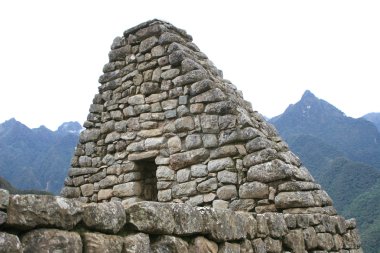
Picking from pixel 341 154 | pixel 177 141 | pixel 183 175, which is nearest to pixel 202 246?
pixel 183 175

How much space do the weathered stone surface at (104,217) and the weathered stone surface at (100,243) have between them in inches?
1.9

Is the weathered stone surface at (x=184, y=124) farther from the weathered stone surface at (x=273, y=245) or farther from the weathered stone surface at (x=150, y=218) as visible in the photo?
the weathered stone surface at (x=150, y=218)

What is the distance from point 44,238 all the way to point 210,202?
12.1 feet

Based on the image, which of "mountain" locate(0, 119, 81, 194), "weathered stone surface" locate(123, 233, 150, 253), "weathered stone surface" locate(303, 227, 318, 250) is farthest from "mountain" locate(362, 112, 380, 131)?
"weathered stone surface" locate(123, 233, 150, 253)

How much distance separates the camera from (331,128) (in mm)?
39750

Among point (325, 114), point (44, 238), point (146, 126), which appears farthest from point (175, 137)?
A: point (325, 114)

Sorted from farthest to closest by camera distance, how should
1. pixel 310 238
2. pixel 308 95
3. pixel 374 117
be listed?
pixel 374 117 < pixel 308 95 < pixel 310 238

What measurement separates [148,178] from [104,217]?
168 inches

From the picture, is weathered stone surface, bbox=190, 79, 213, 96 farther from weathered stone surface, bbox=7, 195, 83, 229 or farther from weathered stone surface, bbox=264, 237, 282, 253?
weathered stone surface, bbox=7, 195, 83, 229

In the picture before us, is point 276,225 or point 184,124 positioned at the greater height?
point 184,124

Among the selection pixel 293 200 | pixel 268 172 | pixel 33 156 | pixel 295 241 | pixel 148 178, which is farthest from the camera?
pixel 33 156

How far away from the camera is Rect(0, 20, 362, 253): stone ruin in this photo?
271 cm

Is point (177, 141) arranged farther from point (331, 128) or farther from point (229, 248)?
point (331, 128)

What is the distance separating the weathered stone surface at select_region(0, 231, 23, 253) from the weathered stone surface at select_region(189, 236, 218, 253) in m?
1.27
